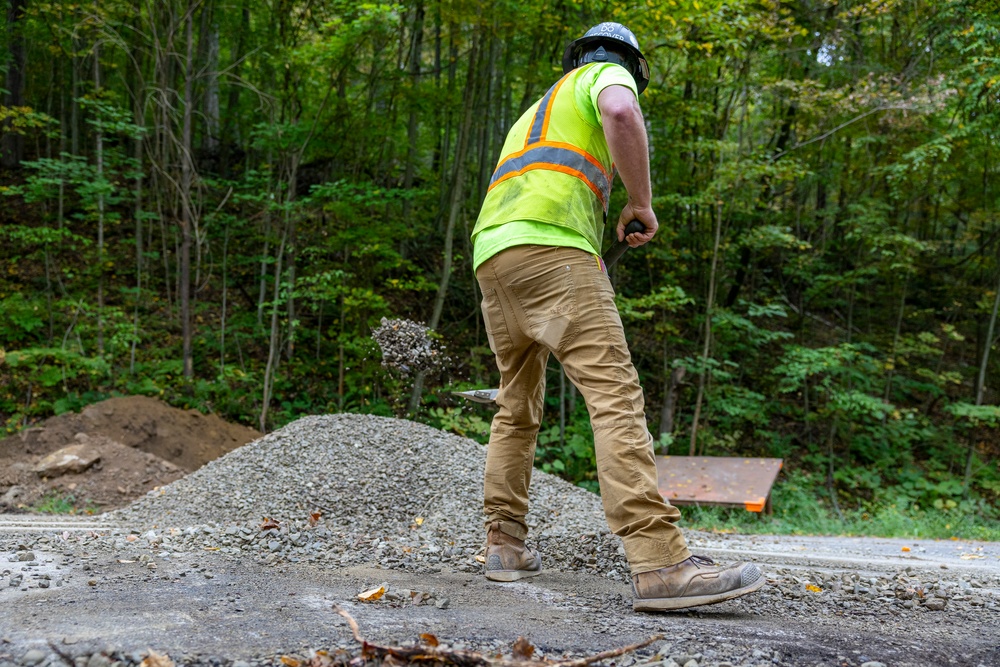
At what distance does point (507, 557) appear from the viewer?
290cm

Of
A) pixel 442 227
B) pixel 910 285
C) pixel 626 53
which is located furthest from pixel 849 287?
pixel 626 53

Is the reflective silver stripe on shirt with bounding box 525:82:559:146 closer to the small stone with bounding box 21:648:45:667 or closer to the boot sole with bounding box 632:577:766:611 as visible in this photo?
the boot sole with bounding box 632:577:766:611

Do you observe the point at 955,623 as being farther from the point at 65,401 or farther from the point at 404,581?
the point at 65,401

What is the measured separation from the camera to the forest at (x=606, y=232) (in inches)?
342

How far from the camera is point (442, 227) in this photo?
11.7 m

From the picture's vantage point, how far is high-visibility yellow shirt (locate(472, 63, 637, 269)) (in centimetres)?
262

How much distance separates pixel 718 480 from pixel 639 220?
518 cm

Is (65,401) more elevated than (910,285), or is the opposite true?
(910,285)

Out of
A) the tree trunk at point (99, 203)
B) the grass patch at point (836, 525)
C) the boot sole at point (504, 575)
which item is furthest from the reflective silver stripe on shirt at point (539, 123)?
the tree trunk at point (99, 203)

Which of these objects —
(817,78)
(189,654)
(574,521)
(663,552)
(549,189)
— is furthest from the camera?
(817,78)

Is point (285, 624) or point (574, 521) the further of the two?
point (574, 521)

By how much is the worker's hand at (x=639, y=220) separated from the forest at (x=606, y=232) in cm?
484

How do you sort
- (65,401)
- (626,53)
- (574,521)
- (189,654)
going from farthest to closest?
(65,401) → (574,521) → (626,53) → (189,654)

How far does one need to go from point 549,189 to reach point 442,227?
9160 mm
